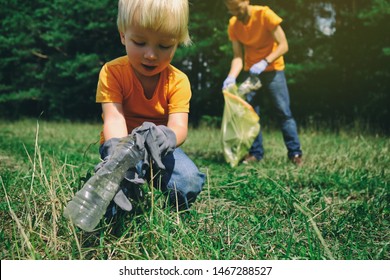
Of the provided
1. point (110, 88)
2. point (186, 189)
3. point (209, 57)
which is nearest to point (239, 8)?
point (110, 88)

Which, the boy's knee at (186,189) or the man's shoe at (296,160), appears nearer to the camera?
the boy's knee at (186,189)

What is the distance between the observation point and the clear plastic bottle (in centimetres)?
392

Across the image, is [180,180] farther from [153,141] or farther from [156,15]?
[156,15]

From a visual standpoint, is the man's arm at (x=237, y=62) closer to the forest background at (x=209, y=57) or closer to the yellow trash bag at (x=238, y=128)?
the yellow trash bag at (x=238, y=128)

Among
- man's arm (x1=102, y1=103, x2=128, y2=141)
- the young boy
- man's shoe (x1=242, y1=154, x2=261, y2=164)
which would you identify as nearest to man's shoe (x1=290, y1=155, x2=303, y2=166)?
man's shoe (x1=242, y1=154, x2=261, y2=164)

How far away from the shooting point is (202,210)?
2062 millimetres

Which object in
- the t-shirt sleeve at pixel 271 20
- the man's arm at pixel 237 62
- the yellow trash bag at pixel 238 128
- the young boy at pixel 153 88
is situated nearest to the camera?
the young boy at pixel 153 88

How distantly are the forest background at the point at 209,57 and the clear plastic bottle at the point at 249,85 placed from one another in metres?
3.78

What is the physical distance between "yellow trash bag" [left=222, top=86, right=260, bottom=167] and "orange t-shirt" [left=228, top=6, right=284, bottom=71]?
0.54 metres

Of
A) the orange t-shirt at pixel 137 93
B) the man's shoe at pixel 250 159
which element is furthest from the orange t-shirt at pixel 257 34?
the orange t-shirt at pixel 137 93

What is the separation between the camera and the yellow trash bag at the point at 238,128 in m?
3.70

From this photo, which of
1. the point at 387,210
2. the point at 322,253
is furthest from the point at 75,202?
the point at 387,210

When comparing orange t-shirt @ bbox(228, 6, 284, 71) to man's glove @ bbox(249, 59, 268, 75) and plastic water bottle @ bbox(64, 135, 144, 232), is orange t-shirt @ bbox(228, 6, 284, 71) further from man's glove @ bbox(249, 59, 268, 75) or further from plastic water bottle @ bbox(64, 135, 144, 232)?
plastic water bottle @ bbox(64, 135, 144, 232)

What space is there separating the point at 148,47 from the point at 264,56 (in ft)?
8.43
